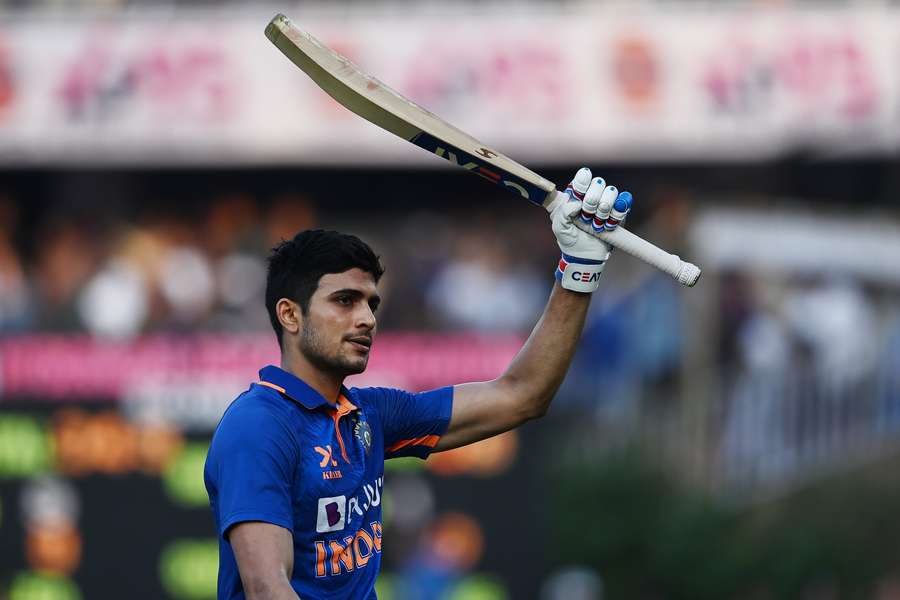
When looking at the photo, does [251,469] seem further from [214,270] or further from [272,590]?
[214,270]

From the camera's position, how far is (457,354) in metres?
10.3

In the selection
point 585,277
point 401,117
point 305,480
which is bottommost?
point 305,480

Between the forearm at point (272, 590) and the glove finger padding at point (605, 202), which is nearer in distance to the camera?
the forearm at point (272, 590)

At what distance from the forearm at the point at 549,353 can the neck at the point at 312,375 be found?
0.67 m

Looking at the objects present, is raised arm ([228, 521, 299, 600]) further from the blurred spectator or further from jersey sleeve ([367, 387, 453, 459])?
the blurred spectator

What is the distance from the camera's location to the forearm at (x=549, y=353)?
15.2 feet

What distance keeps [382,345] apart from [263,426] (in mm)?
6475

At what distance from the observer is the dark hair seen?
4.19 meters

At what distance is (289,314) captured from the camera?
421cm

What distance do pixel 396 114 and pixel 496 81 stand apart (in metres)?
13.1

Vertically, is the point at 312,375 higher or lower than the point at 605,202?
lower

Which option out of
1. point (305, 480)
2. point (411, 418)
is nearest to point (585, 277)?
point (411, 418)

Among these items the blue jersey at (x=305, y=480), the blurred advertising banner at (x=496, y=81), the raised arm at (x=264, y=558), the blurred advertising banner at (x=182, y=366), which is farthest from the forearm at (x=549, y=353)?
the blurred advertising banner at (x=496, y=81)

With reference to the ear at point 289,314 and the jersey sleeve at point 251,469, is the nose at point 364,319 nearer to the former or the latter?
the ear at point 289,314
